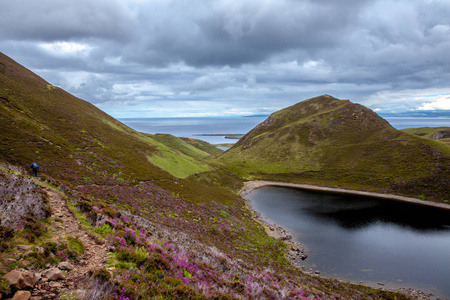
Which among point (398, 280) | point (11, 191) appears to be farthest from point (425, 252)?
point (11, 191)

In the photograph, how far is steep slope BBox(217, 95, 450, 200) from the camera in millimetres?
91875

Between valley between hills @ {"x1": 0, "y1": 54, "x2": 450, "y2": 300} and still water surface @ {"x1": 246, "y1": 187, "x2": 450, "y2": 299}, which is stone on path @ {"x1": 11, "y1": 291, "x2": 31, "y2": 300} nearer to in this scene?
valley between hills @ {"x1": 0, "y1": 54, "x2": 450, "y2": 300}

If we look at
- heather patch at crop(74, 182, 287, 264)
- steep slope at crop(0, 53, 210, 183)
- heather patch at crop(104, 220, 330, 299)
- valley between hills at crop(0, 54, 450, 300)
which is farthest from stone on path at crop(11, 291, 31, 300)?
steep slope at crop(0, 53, 210, 183)

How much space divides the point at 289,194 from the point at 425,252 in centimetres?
4286

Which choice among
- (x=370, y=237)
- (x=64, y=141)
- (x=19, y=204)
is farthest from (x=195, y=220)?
(x=370, y=237)

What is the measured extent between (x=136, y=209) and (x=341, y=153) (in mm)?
115024

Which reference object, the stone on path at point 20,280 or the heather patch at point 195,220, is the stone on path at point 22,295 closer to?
the stone on path at point 20,280

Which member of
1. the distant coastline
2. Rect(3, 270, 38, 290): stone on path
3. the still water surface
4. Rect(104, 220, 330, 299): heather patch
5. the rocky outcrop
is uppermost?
the rocky outcrop

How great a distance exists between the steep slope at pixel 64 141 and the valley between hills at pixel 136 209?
31 cm

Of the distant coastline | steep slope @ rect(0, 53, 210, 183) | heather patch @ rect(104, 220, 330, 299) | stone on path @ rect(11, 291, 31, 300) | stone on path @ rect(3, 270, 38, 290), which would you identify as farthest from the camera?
the distant coastline

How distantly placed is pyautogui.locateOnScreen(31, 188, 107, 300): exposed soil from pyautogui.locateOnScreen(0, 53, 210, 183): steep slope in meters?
19.2

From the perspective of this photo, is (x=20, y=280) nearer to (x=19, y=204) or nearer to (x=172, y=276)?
(x=172, y=276)

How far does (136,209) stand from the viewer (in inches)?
1182

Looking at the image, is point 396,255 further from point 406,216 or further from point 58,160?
point 58,160
